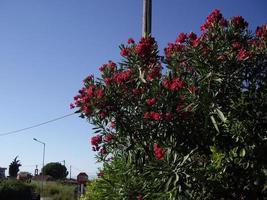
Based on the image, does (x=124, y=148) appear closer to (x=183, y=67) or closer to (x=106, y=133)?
(x=106, y=133)

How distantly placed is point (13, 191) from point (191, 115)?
118 ft

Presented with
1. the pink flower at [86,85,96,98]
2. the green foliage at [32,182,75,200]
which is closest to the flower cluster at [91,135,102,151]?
the pink flower at [86,85,96,98]

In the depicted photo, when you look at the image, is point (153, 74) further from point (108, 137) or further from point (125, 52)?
point (108, 137)

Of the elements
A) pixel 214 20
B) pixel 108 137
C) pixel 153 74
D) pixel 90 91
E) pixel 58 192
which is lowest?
pixel 108 137

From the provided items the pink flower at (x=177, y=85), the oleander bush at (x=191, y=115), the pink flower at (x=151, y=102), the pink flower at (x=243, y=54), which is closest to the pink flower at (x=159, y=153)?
the oleander bush at (x=191, y=115)

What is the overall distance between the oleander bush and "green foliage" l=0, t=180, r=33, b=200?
33.0 metres

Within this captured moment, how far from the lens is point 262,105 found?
645 centimetres

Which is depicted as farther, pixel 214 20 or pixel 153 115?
pixel 214 20

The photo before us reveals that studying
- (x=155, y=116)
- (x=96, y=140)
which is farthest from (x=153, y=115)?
(x=96, y=140)

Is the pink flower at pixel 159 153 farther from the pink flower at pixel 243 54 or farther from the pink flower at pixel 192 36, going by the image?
the pink flower at pixel 192 36

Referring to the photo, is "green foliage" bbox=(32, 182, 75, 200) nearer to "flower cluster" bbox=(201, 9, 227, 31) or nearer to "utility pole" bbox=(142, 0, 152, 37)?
"utility pole" bbox=(142, 0, 152, 37)

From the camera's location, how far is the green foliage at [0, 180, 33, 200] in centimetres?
3826

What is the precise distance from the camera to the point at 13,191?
131ft

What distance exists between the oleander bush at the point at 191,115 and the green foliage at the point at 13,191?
32994 mm
